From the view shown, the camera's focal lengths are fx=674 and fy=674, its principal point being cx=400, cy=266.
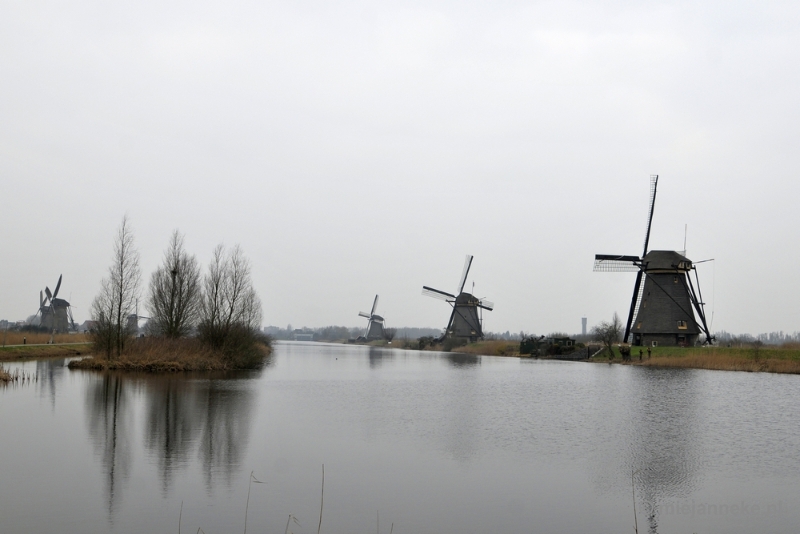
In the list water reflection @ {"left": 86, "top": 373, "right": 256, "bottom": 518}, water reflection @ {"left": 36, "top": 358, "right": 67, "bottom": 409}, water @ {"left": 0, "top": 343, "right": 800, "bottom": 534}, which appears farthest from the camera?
water reflection @ {"left": 36, "top": 358, "right": 67, "bottom": 409}

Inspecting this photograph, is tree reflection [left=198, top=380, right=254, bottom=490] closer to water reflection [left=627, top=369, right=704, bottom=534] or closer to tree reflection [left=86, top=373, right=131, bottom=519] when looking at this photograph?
tree reflection [left=86, top=373, right=131, bottom=519]

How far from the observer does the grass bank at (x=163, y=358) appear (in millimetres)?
33406

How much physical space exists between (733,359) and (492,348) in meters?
39.1

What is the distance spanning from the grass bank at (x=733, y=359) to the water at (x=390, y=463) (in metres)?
18.8

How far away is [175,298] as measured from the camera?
41.1 m

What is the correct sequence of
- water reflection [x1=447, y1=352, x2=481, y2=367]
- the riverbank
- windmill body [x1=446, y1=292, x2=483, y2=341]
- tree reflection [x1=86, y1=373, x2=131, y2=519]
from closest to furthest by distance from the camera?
tree reflection [x1=86, y1=373, x2=131, y2=519], the riverbank, water reflection [x1=447, y1=352, x2=481, y2=367], windmill body [x1=446, y1=292, x2=483, y2=341]

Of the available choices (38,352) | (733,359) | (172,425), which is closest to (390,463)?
(172,425)

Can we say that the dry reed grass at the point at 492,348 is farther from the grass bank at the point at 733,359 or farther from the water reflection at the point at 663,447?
the water reflection at the point at 663,447

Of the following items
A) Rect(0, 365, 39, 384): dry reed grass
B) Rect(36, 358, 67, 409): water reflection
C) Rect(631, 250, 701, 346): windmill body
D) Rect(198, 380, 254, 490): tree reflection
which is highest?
Rect(631, 250, 701, 346): windmill body

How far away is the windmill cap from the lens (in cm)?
5025

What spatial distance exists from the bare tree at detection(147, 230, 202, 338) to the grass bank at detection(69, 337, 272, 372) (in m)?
2.53

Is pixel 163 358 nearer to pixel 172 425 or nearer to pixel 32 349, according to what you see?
pixel 32 349

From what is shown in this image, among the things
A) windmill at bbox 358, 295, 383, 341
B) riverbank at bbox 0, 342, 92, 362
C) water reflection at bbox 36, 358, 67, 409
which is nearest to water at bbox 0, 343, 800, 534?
water reflection at bbox 36, 358, 67, 409

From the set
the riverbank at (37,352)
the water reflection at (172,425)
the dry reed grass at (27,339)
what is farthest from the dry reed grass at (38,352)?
the water reflection at (172,425)
